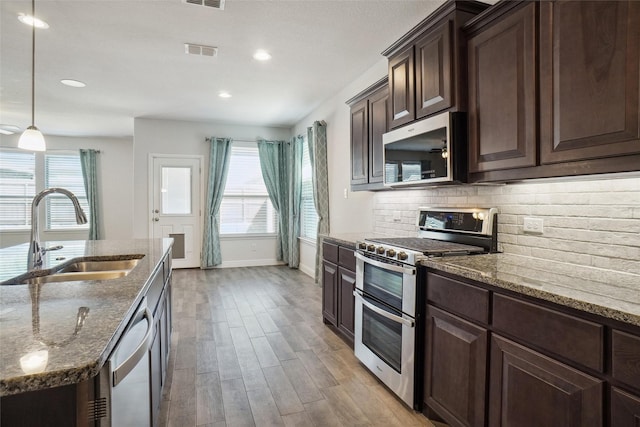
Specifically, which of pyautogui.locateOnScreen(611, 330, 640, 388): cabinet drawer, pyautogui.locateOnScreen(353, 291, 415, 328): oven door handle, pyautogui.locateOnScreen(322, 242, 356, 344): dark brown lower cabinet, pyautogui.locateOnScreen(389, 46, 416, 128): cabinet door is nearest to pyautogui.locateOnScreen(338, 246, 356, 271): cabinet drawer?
pyautogui.locateOnScreen(322, 242, 356, 344): dark brown lower cabinet

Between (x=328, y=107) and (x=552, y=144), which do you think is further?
(x=328, y=107)

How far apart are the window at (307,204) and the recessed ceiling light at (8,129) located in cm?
540

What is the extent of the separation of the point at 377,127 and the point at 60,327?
8.77ft

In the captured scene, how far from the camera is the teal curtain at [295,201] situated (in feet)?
20.0

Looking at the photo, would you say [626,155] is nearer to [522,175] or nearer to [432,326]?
[522,175]

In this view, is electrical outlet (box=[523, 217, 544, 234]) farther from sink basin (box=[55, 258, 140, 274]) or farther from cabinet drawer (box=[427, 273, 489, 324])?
sink basin (box=[55, 258, 140, 274])

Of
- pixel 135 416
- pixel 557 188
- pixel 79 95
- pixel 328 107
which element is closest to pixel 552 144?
pixel 557 188

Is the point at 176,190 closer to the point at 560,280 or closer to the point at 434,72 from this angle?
the point at 434,72

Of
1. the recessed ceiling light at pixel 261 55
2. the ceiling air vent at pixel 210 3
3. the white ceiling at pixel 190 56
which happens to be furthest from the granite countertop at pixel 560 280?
the recessed ceiling light at pixel 261 55

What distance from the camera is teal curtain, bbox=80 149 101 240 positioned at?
745 centimetres

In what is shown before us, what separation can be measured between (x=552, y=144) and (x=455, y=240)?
0.99m

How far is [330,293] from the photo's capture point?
3.29 m

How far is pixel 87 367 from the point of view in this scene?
71 centimetres

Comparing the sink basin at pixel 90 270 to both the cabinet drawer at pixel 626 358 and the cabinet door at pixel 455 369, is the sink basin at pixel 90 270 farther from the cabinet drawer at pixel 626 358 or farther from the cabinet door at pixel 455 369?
the cabinet drawer at pixel 626 358
